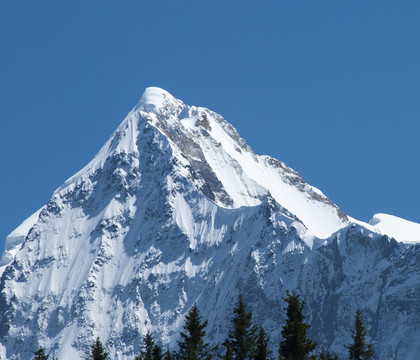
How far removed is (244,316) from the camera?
96.5 m

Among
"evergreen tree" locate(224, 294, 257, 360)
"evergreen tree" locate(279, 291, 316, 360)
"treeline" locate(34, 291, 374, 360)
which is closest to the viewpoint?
"evergreen tree" locate(279, 291, 316, 360)

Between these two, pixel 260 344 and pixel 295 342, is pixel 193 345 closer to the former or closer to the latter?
pixel 260 344

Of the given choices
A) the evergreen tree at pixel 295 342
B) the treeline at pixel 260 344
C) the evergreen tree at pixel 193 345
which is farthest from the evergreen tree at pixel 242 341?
the evergreen tree at pixel 295 342

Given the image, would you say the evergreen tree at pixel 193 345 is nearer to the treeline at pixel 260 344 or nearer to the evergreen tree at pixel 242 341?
the treeline at pixel 260 344

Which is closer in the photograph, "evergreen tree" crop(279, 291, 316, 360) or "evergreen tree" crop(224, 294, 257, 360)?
"evergreen tree" crop(279, 291, 316, 360)

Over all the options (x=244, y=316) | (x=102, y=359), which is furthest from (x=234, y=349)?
(x=102, y=359)

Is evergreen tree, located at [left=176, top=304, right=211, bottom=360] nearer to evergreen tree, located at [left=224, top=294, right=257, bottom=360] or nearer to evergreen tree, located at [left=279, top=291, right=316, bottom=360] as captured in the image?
evergreen tree, located at [left=224, top=294, right=257, bottom=360]

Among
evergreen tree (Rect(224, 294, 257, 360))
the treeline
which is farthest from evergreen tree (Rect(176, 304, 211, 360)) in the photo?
evergreen tree (Rect(224, 294, 257, 360))

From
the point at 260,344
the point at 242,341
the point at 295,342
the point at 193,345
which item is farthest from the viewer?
the point at 242,341

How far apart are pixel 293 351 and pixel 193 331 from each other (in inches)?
321

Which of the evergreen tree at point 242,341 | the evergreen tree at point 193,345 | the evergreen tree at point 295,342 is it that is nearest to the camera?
the evergreen tree at point 295,342

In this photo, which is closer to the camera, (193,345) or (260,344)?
(260,344)

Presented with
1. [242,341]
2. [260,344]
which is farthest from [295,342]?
[242,341]

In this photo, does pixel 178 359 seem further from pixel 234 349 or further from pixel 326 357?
pixel 326 357
